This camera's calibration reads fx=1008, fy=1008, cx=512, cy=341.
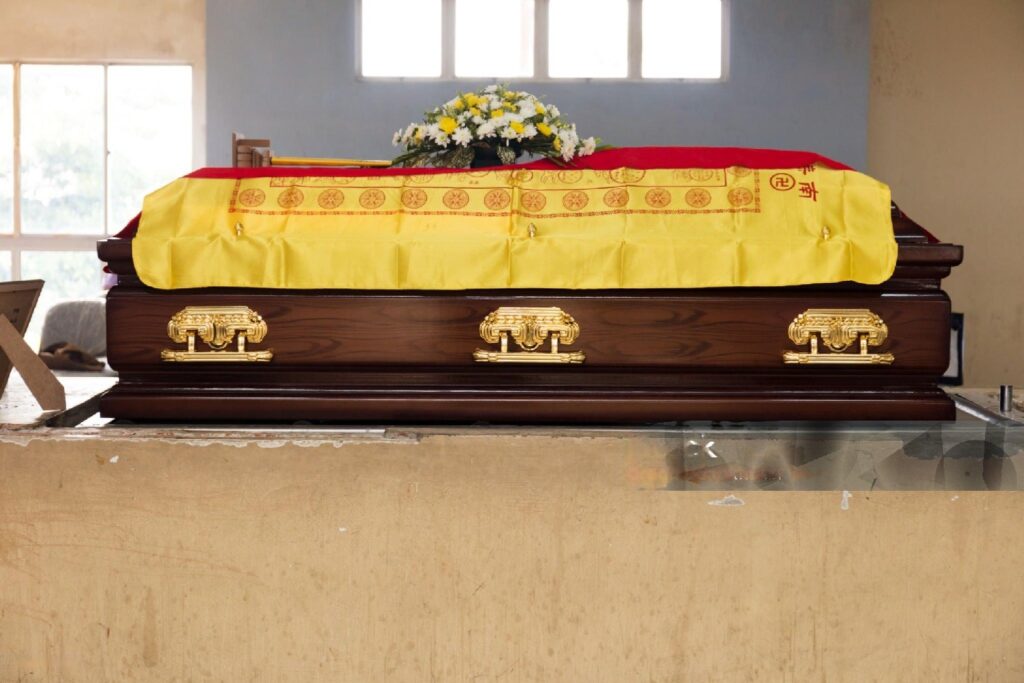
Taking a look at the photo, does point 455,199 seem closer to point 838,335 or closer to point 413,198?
point 413,198

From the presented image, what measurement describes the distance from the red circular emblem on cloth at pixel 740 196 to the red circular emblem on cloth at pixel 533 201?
330 millimetres

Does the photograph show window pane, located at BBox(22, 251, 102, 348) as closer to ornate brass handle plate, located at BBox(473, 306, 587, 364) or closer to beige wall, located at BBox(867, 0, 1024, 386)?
beige wall, located at BBox(867, 0, 1024, 386)

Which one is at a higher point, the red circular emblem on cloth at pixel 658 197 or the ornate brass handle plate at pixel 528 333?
the red circular emblem on cloth at pixel 658 197

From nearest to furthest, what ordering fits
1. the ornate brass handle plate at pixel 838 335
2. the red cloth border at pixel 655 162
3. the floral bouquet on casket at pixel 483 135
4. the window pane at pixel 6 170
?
the ornate brass handle plate at pixel 838 335 → the red cloth border at pixel 655 162 → the floral bouquet on casket at pixel 483 135 → the window pane at pixel 6 170

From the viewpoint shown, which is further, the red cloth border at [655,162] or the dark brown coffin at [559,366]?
the red cloth border at [655,162]

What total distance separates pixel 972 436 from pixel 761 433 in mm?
351

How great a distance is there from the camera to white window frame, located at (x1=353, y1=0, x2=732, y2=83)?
273 inches

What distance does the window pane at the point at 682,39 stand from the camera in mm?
6969


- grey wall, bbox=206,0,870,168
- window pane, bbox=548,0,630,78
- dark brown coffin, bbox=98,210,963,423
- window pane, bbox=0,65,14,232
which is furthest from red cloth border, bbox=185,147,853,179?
window pane, bbox=0,65,14,232

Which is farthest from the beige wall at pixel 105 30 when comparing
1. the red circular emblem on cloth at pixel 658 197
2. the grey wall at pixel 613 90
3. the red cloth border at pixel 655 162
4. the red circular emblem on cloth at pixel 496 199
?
the red circular emblem on cloth at pixel 658 197

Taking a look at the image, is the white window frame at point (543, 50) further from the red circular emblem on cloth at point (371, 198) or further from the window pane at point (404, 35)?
the red circular emblem on cloth at point (371, 198)

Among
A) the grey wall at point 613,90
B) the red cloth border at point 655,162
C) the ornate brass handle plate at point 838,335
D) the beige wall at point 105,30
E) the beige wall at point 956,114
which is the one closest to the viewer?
the ornate brass handle plate at point 838,335

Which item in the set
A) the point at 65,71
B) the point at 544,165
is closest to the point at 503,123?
the point at 544,165

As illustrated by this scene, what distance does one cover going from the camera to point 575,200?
5.96 ft
